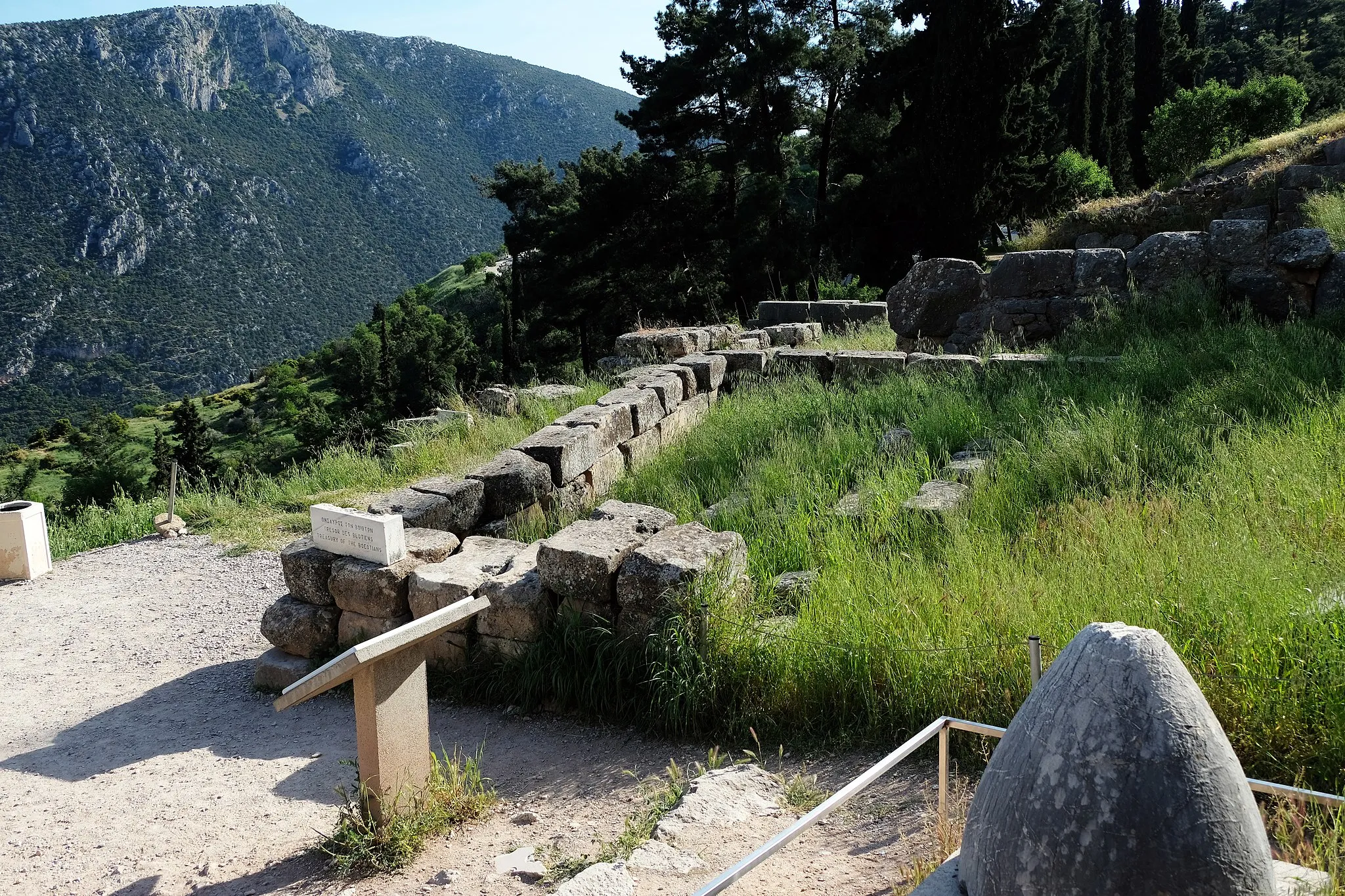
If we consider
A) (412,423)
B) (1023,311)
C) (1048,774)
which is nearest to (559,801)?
(1048,774)

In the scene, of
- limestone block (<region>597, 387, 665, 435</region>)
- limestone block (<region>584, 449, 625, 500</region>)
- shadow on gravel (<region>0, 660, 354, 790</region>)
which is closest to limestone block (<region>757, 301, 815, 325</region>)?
limestone block (<region>597, 387, 665, 435</region>)

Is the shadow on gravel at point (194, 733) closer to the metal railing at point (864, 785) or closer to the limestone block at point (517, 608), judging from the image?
the limestone block at point (517, 608)

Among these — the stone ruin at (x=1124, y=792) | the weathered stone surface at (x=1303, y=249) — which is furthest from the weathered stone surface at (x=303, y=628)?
the weathered stone surface at (x=1303, y=249)

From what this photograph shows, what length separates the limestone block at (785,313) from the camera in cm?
1697

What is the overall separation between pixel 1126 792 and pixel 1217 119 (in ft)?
89.2

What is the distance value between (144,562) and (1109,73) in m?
38.4

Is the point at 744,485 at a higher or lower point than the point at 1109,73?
lower

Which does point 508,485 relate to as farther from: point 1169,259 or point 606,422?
point 1169,259

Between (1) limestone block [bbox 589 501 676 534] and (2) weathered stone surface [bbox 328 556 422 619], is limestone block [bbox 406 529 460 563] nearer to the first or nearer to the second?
(2) weathered stone surface [bbox 328 556 422 619]

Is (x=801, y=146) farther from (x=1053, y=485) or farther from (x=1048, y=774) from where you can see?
(x=1048, y=774)

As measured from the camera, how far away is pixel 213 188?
279 feet

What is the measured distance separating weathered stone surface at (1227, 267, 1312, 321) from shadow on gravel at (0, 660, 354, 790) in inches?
379

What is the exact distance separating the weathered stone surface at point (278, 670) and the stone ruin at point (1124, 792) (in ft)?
16.8

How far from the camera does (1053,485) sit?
6.42m
